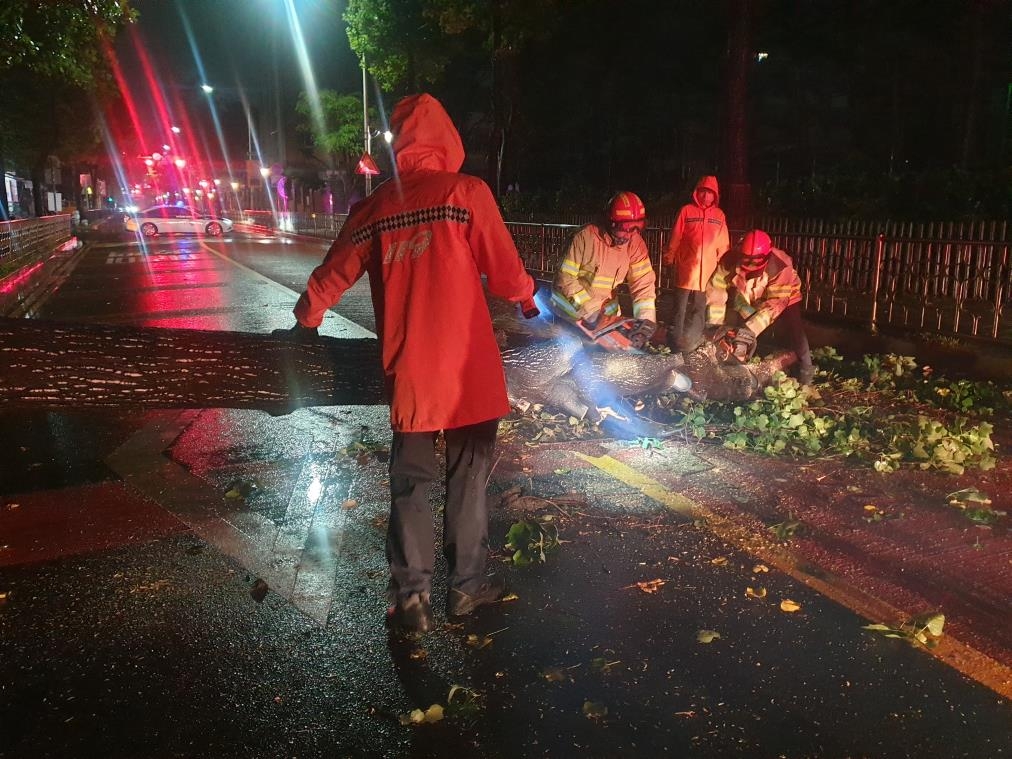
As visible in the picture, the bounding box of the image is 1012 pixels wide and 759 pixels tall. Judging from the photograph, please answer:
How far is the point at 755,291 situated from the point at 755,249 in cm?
48

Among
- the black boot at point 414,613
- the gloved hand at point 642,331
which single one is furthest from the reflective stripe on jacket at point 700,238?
the black boot at point 414,613

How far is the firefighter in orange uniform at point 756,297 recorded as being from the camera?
242 inches

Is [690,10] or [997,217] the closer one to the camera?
[997,217]

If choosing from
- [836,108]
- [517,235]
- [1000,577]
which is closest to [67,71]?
[517,235]

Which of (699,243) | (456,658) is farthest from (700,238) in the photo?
(456,658)

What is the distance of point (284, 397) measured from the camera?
5.24 meters

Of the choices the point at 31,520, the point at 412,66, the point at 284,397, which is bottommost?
the point at 31,520

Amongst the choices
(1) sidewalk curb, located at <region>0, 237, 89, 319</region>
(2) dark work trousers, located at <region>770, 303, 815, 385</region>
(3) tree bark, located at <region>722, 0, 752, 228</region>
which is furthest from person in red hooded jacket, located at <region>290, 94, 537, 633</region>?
(3) tree bark, located at <region>722, 0, 752, 228</region>

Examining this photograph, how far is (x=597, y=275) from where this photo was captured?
5.73m

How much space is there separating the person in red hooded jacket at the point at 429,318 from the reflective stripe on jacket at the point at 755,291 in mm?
3631

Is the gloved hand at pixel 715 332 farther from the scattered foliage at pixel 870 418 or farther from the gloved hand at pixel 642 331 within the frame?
the gloved hand at pixel 642 331

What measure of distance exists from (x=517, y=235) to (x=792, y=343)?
1094cm

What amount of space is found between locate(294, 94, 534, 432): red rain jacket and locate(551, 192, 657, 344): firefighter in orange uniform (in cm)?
274

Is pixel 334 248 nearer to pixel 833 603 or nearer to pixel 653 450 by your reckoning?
pixel 833 603
